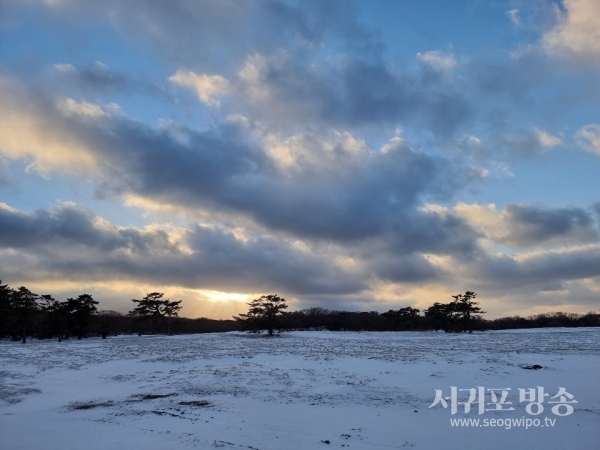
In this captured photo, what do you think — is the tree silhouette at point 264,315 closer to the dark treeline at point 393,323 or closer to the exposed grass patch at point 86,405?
the dark treeline at point 393,323

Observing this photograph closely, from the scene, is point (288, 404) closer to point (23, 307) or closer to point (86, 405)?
point (86, 405)

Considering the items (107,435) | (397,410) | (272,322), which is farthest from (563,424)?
(272,322)

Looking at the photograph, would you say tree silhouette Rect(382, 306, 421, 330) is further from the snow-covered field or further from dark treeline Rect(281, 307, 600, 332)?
the snow-covered field

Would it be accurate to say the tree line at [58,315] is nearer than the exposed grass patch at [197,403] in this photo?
No

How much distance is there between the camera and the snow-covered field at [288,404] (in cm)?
1148

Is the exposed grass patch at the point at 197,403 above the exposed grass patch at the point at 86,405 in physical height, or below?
above

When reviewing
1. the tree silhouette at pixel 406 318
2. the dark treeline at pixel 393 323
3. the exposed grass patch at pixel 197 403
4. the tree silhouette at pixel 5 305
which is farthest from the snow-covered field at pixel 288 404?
the tree silhouette at pixel 406 318

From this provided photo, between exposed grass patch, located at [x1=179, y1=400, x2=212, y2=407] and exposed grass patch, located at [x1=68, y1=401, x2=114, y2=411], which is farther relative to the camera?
exposed grass patch, located at [x1=68, y1=401, x2=114, y2=411]

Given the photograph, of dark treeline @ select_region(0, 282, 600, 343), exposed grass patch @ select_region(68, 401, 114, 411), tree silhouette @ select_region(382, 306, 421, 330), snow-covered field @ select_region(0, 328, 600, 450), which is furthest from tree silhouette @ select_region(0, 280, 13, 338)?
tree silhouette @ select_region(382, 306, 421, 330)

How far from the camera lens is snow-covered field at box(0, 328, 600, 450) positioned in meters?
11.5

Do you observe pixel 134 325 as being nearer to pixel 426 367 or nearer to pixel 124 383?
pixel 124 383

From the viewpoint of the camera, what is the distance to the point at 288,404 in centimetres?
1575

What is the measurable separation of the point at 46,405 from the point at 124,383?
17.5 feet

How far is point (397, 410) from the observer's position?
1452 centimetres
